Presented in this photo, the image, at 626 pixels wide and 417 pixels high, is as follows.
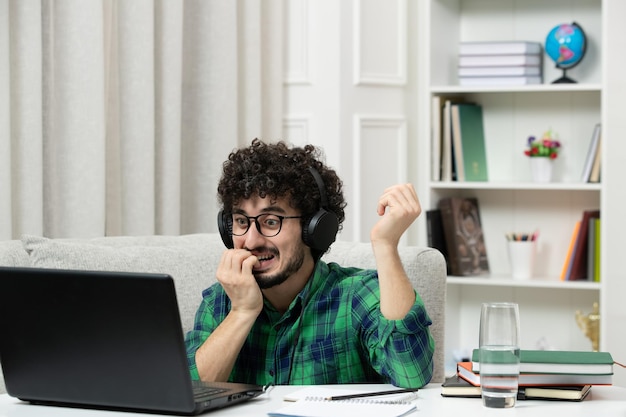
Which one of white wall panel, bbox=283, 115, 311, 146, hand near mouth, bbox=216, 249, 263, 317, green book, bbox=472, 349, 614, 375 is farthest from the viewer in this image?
white wall panel, bbox=283, 115, 311, 146

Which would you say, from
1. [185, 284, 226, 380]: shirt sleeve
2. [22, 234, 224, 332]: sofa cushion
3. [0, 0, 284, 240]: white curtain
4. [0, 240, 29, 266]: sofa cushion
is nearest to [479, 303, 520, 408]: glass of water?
[185, 284, 226, 380]: shirt sleeve

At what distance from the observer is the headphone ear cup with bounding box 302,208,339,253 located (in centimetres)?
176

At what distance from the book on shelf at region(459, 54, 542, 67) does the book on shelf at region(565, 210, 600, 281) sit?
1.89 ft

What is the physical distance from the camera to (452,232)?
357 cm

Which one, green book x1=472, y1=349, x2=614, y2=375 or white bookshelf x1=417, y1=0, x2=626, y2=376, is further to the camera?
white bookshelf x1=417, y1=0, x2=626, y2=376

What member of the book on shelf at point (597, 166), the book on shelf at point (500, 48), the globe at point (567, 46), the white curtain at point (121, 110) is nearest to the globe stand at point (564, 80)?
the globe at point (567, 46)

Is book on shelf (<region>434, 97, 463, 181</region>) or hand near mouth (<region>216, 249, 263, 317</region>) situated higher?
book on shelf (<region>434, 97, 463, 181</region>)

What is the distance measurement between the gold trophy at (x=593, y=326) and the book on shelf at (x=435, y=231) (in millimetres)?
538

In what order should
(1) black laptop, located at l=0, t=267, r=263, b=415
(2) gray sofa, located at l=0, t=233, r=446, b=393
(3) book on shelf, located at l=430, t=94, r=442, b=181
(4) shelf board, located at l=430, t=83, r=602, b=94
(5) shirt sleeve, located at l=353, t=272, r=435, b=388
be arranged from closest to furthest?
(1) black laptop, located at l=0, t=267, r=263, b=415
(5) shirt sleeve, located at l=353, t=272, r=435, b=388
(2) gray sofa, located at l=0, t=233, r=446, b=393
(4) shelf board, located at l=430, t=83, r=602, b=94
(3) book on shelf, located at l=430, t=94, r=442, b=181

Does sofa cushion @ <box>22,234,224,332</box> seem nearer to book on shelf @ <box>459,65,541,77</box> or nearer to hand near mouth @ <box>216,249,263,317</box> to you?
hand near mouth @ <box>216,249,263,317</box>

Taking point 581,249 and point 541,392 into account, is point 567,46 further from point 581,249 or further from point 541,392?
point 541,392

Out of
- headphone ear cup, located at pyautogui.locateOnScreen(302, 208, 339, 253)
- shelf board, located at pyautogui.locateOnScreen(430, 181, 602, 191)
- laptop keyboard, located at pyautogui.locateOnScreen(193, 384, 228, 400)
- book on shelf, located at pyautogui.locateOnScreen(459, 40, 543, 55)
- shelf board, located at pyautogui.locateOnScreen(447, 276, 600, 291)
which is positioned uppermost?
book on shelf, located at pyautogui.locateOnScreen(459, 40, 543, 55)

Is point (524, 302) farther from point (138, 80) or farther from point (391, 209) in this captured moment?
point (391, 209)

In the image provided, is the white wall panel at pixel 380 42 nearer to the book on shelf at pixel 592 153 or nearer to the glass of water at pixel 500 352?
the book on shelf at pixel 592 153
